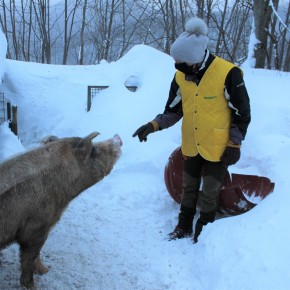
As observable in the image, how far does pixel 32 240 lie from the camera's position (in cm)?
297

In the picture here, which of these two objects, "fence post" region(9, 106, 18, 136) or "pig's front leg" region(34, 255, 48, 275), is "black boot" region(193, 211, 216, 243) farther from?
"fence post" region(9, 106, 18, 136)

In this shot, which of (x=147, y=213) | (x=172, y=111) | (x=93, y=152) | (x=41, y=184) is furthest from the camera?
(x=147, y=213)

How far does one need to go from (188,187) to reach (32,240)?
1.56m

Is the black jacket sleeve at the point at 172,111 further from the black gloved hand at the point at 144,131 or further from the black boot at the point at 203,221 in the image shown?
the black boot at the point at 203,221

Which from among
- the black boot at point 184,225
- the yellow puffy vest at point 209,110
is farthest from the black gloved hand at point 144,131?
the black boot at point 184,225

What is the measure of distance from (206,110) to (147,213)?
5.17 feet

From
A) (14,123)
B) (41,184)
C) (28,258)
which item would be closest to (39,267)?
(28,258)

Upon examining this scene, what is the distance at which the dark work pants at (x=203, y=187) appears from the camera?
3631mm

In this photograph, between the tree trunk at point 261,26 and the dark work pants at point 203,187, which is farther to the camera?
the tree trunk at point 261,26

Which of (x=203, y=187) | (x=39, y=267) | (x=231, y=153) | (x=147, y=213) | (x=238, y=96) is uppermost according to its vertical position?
(x=238, y=96)

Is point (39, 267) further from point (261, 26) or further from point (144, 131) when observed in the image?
point (261, 26)

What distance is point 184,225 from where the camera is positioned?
3.99 metres

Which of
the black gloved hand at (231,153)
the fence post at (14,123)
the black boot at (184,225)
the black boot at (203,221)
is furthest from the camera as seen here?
the fence post at (14,123)

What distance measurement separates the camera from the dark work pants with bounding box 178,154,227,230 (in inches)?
143
